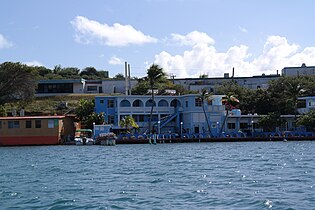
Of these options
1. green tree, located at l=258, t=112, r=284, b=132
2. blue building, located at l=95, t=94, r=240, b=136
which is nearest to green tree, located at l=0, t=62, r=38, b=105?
blue building, located at l=95, t=94, r=240, b=136

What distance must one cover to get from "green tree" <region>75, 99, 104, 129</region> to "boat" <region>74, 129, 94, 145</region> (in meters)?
1.28

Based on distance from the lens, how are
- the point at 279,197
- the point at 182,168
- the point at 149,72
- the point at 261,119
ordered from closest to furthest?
1. the point at 279,197
2. the point at 182,168
3. the point at 261,119
4. the point at 149,72

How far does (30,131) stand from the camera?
7962 centimetres

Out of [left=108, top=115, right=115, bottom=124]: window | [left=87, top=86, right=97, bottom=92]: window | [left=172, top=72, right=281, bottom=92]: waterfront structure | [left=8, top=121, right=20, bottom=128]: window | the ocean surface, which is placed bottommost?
the ocean surface

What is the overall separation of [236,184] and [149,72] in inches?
Result: 2536

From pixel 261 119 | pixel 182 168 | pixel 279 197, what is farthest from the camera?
pixel 261 119

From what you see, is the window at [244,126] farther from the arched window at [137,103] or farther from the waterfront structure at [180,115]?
the arched window at [137,103]

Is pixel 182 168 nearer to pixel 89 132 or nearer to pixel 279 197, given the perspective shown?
pixel 279 197

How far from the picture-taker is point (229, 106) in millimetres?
86500

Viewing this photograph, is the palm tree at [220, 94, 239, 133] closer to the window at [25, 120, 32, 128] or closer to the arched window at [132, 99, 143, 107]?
the arched window at [132, 99, 143, 107]

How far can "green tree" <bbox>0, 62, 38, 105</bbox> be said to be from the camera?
10244cm

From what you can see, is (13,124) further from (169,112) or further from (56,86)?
(56,86)

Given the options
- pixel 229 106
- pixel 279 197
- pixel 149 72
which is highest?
pixel 149 72

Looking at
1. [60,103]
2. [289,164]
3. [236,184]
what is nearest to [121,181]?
[236,184]
